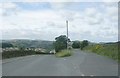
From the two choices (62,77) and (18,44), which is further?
(18,44)

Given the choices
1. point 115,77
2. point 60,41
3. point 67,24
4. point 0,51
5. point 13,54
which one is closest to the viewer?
point 115,77

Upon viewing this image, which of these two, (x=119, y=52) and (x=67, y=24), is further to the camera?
(x=67, y=24)

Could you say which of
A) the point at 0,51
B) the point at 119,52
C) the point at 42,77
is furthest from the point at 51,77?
the point at 0,51

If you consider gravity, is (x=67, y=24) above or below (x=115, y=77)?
above

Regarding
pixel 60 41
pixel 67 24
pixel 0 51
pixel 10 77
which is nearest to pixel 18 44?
pixel 67 24

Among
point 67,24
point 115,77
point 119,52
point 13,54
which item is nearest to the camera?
point 115,77

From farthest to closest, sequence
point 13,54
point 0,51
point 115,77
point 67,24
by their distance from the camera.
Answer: point 67,24 → point 13,54 → point 0,51 → point 115,77

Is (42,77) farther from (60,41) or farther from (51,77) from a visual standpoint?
(60,41)

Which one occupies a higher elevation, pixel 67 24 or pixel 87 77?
pixel 67 24

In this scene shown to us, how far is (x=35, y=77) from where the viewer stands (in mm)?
17500

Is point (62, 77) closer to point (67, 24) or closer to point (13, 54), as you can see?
point (13, 54)

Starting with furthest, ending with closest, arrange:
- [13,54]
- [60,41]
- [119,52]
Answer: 1. [60,41]
2. [13,54]
3. [119,52]

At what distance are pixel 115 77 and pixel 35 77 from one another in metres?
4.19

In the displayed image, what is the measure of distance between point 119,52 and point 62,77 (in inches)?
806
